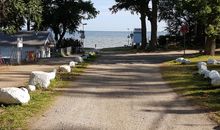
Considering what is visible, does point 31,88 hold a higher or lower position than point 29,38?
lower

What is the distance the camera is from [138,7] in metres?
66.2

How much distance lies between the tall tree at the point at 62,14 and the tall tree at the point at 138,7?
5913 mm

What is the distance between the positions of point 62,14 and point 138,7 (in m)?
10.8

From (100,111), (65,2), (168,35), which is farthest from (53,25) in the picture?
(100,111)

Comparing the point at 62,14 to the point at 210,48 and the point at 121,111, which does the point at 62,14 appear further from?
the point at 121,111

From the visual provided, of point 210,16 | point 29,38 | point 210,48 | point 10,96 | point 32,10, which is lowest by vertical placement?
point 10,96

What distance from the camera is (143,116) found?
1230 centimetres

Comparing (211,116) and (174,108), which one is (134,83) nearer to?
(174,108)

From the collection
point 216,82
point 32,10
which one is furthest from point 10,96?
point 32,10

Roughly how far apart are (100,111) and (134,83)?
7.90m

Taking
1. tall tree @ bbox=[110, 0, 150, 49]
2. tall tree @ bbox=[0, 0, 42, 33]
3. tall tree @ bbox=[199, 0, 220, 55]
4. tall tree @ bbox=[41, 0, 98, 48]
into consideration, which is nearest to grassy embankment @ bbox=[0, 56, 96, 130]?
tall tree @ bbox=[0, 0, 42, 33]

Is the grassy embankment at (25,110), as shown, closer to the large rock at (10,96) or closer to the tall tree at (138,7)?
the large rock at (10,96)

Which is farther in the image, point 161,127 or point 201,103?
point 201,103

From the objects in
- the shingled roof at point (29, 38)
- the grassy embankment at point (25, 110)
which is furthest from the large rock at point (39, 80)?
the shingled roof at point (29, 38)
